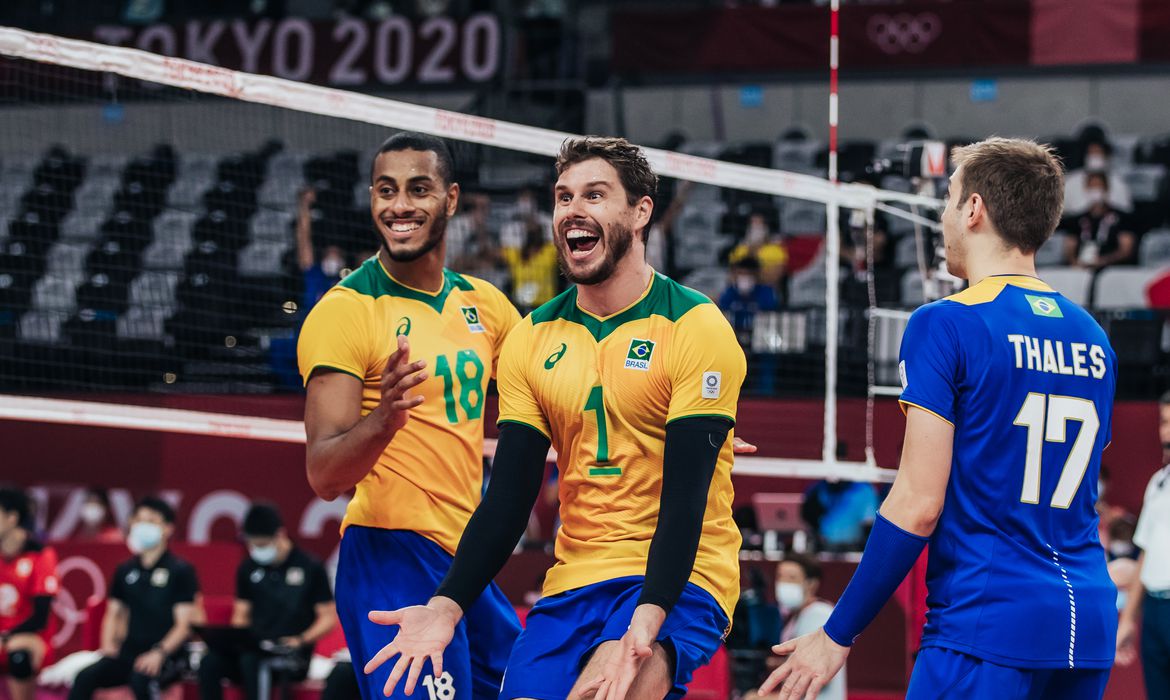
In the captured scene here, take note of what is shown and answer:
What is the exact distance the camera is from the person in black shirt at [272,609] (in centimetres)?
1034

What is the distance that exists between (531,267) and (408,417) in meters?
8.42

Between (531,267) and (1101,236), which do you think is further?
(1101,236)

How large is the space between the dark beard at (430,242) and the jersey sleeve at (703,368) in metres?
1.32

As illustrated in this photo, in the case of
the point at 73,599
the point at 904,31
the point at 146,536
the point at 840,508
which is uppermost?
the point at 904,31

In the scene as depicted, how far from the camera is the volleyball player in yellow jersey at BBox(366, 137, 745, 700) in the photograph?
3879 millimetres

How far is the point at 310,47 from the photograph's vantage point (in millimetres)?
18172

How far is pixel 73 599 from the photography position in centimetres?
Answer: 1260

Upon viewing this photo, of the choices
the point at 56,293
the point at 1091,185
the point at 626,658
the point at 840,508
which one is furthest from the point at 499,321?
the point at 56,293

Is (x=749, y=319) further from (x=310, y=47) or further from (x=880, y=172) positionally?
(x=310, y=47)

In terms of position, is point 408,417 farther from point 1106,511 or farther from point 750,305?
point 750,305

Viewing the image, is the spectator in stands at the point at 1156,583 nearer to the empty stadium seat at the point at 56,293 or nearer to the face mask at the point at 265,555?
the face mask at the point at 265,555

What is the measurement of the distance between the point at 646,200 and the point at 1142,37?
13130mm

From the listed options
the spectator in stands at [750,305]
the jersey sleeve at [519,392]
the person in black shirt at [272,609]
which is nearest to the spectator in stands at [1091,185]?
the spectator in stands at [750,305]

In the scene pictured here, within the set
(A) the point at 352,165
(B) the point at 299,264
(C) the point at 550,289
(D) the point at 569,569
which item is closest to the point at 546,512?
(C) the point at 550,289
